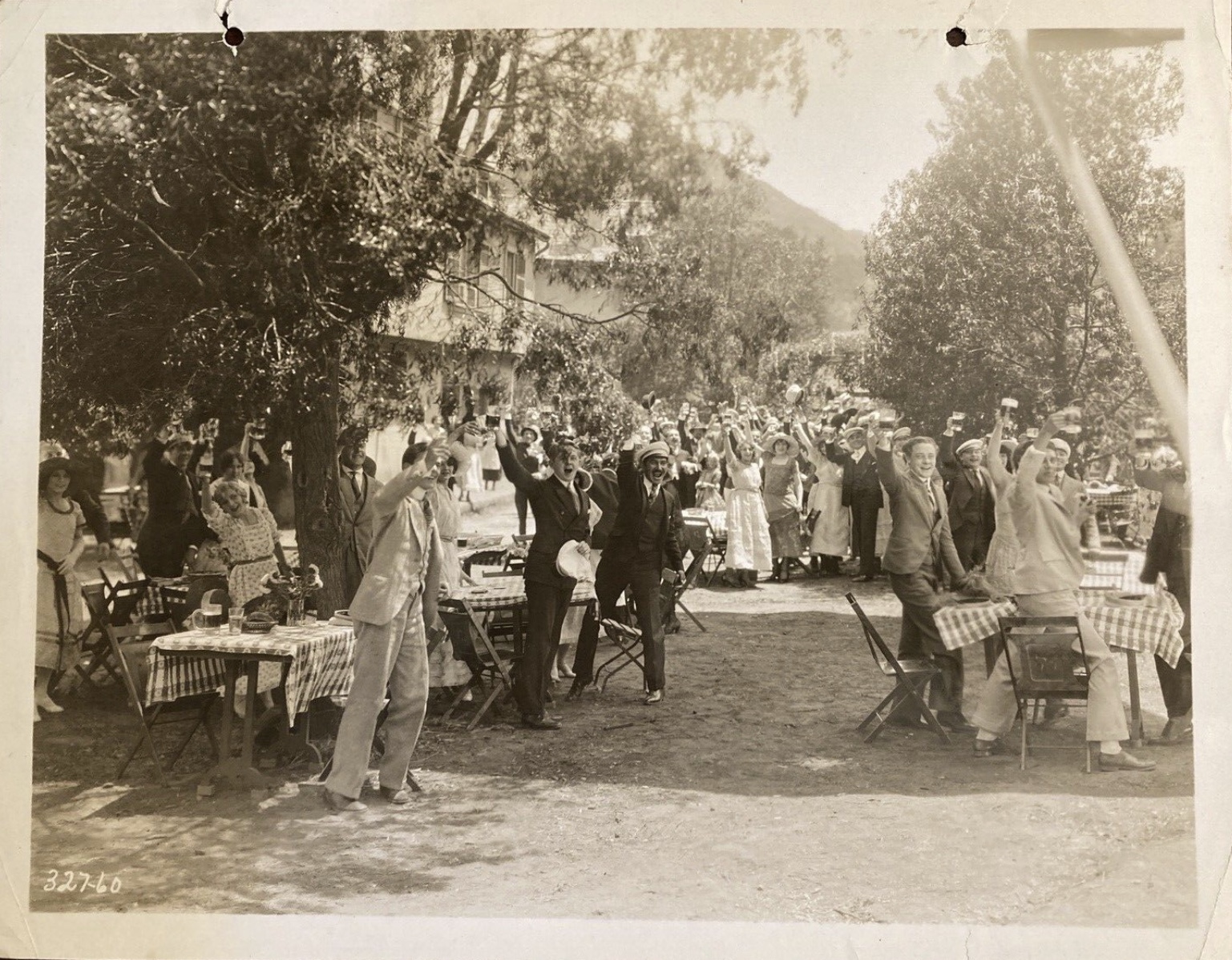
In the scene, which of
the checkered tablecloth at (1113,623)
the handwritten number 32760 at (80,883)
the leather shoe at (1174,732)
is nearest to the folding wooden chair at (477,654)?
the handwritten number 32760 at (80,883)

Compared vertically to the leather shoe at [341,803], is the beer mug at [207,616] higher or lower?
higher

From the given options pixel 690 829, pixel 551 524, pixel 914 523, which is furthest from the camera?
pixel 551 524

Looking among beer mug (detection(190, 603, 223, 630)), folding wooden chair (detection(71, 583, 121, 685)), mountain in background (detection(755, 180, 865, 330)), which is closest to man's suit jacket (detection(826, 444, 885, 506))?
mountain in background (detection(755, 180, 865, 330))

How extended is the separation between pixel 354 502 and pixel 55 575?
4.23 ft

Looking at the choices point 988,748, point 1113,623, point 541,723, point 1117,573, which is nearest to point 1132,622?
point 1113,623

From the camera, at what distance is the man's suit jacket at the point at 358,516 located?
4633 millimetres

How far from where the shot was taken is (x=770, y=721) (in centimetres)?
452

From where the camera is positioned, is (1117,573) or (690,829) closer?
(690,829)

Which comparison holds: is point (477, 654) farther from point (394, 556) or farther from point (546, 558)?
point (394, 556)

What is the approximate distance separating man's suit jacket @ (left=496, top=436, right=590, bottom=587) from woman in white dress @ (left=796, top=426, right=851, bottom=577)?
1.12 metres

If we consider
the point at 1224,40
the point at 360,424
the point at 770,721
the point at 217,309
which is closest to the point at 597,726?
the point at 770,721

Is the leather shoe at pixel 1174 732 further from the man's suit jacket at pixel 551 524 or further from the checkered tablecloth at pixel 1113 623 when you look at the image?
the man's suit jacket at pixel 551 524

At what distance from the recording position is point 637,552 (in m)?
5.60

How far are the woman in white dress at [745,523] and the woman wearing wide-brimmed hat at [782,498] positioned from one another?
0.15 ft
